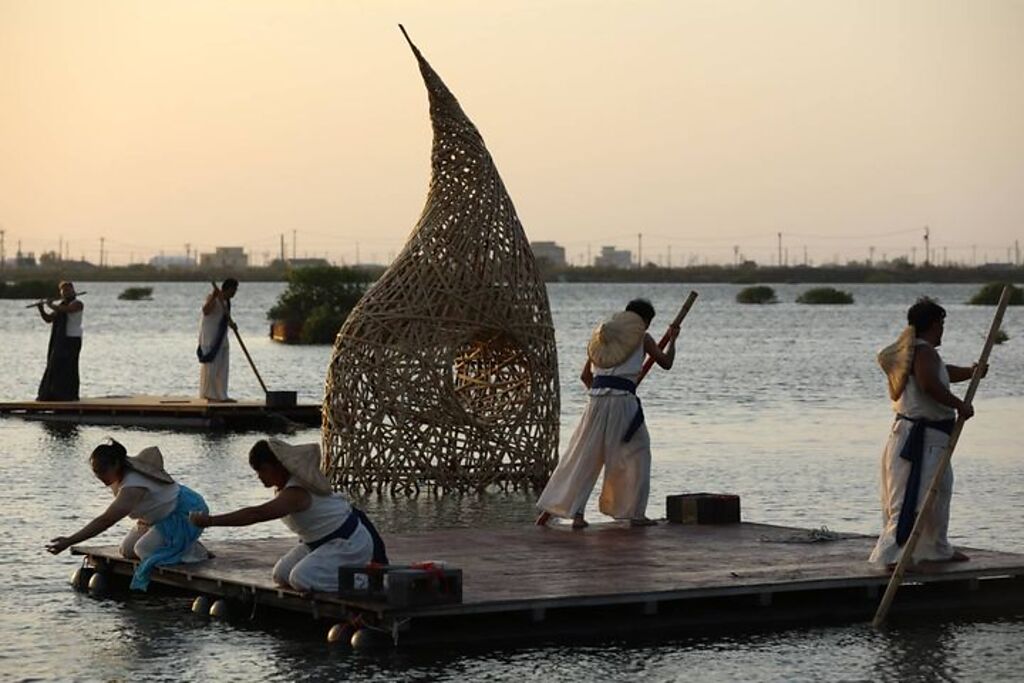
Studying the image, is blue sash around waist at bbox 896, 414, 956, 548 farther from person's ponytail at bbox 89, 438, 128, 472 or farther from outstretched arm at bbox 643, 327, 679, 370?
person's ponytail at bbox 89, 438, 128, 472

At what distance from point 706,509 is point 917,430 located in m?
3.26

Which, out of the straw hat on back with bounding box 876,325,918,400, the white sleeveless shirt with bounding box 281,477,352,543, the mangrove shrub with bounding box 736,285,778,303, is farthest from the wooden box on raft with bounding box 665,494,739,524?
the mangrove shrub with bounding box 736,285,778,303

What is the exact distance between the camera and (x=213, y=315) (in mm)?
29844

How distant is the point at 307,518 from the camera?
13.9 m

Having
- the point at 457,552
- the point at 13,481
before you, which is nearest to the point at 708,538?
the point at 457,552

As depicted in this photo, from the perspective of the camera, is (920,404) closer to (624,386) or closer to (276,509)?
(624,386)

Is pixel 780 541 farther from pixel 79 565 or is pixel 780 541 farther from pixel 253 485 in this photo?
pixel 253 485

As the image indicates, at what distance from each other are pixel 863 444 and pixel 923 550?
48.6 feet

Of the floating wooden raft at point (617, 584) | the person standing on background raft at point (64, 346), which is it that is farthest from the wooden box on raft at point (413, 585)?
the person standing on background raft at point (64, 346)

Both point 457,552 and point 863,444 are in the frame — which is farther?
point 863,444

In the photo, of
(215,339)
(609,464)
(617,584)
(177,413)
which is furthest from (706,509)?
(177,413)

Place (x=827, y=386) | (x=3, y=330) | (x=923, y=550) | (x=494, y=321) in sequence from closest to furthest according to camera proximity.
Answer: (x=923, y=550) < (x=494, y=321) < (x=827, y=386) < (x=3, y=330)

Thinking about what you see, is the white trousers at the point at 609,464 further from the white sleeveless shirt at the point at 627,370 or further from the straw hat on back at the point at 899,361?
the straw hat on back at the point at 899,361

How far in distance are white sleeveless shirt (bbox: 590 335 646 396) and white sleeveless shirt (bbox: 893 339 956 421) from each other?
134 inches
